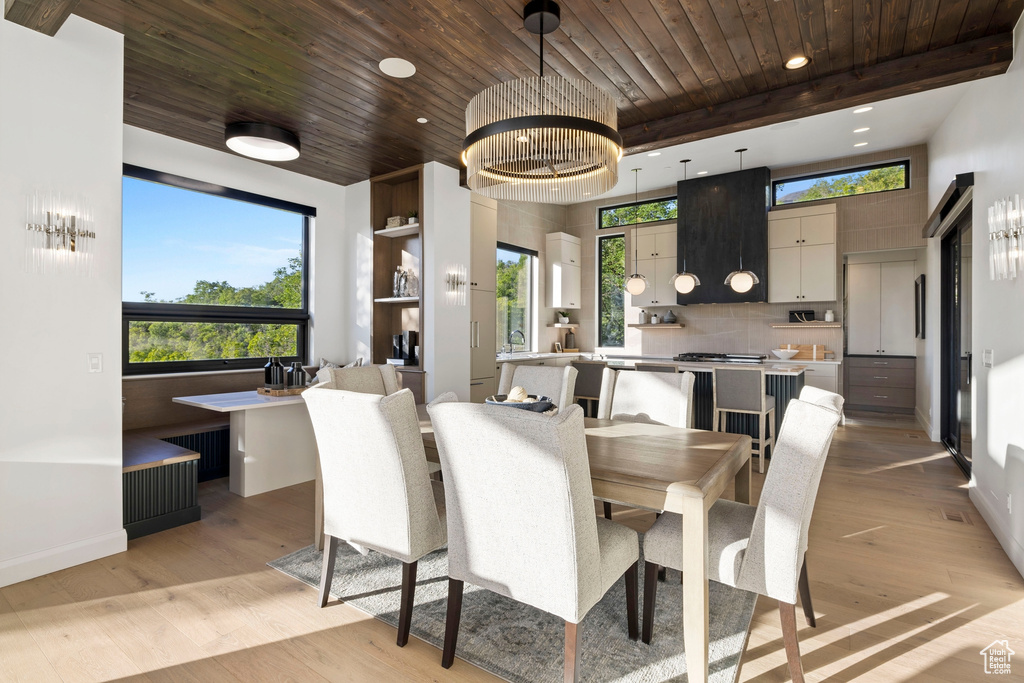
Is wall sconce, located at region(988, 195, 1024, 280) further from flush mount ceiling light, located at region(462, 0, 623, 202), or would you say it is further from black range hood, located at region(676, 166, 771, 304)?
black range hood, located at region(676, 166, 771, 304)

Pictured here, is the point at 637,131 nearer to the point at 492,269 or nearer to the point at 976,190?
the point at 492,269

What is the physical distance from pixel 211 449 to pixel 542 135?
144 inches

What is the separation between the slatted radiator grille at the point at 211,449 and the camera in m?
3.95

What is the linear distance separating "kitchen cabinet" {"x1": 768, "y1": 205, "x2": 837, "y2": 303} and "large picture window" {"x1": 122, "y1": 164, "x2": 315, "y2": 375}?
5.41 m

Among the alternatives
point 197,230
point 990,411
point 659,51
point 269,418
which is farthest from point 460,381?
point 990,411

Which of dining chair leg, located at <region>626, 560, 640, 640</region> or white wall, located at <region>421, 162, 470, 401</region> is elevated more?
white wall, located at <region>421, 162, 470, 401</region>

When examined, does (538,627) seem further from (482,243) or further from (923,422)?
(923,422)

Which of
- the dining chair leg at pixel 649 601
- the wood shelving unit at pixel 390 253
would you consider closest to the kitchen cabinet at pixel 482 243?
the wood shelving unit at pixel 390 253

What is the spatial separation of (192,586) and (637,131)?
162 inches

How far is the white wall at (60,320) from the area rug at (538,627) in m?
1.07

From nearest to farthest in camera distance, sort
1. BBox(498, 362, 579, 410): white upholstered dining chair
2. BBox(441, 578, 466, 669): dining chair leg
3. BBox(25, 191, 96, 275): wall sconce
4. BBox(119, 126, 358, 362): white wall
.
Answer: BBox(441, 578, 466, 669): dining chair leg → BBox(25, 191, 96, 275): wall sconce → BBox(498, 362, 579, 410): white upholstered dining chair → BBox(119, 126, 358, 362): white wall

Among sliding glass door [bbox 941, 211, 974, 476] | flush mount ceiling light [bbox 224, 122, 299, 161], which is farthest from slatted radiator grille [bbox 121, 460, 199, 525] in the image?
sliding glass door [bbox 941, 211, 974, 476]

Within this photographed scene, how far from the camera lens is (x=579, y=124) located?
6.96 ft

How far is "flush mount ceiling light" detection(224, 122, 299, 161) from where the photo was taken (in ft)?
12.3
